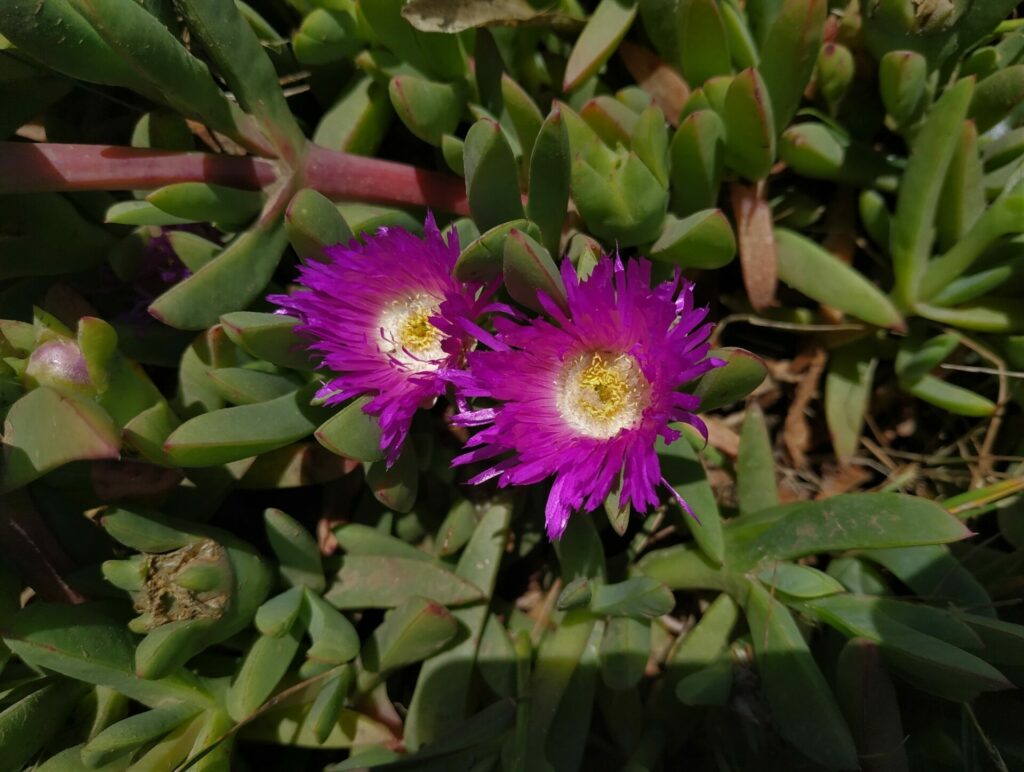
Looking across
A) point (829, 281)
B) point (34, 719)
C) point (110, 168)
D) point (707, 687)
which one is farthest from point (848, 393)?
point (34, 719)

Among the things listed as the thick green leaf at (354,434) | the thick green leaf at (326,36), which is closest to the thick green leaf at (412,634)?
the thick green leaf at (354,434)

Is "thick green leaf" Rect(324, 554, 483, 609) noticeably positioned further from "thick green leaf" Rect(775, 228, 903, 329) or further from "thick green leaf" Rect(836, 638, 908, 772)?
"thick green leaf" Rect(775, 228, 903, 329)

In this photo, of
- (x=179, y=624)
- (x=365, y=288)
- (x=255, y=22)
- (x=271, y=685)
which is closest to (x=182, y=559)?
(x=179, y=624)

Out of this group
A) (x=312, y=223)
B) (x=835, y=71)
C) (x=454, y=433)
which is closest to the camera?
(x=312, y=223)

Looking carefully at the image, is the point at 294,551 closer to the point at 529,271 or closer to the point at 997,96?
the point at 529,271

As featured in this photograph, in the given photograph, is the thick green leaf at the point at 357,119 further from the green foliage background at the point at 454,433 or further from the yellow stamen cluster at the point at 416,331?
the yellow stamen cluster at the point at 416,331

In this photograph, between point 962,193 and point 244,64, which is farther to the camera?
point 962,193

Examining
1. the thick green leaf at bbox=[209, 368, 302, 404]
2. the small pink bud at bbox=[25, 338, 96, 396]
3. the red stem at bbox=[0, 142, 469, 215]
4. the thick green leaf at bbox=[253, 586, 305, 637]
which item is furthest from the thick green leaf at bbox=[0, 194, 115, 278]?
the thick green leaf at bbox=[253, 586, 305, 637]
